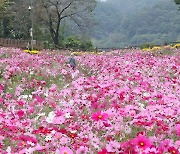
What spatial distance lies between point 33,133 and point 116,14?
333 feet

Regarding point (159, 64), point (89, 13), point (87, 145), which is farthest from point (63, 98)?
point (89, 13)

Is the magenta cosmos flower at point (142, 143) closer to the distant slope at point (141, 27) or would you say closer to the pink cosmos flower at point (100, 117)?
the pink cosmos flower at point (100, 117)

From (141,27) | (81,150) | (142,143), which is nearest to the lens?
(142,143)

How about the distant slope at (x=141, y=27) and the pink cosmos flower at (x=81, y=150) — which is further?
the distant slope at (x=141, y=27)

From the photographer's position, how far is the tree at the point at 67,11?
3709 centimetres

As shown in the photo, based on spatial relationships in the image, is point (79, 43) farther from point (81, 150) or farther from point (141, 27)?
point (141, 27)

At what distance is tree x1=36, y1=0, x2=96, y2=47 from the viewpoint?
3709 centimetres

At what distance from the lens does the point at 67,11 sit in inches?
1500

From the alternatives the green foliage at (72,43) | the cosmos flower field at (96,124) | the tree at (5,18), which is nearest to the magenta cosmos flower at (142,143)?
the cosmos flower field at (96,124)

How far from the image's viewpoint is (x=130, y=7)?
120875mm

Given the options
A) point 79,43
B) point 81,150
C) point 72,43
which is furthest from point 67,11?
point 81,150

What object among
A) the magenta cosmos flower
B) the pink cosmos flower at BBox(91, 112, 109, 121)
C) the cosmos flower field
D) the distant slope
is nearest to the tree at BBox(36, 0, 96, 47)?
the distant slope

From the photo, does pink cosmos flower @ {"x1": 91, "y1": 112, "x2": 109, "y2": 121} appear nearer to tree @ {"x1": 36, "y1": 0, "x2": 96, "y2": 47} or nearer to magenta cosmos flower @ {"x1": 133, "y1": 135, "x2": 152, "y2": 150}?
magenta cosmos flower @ {"x1": 133, "y1": 135, "x2": 152, "y2": 150}

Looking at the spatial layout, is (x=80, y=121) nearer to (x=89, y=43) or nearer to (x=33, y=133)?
(x=33, y=133)
